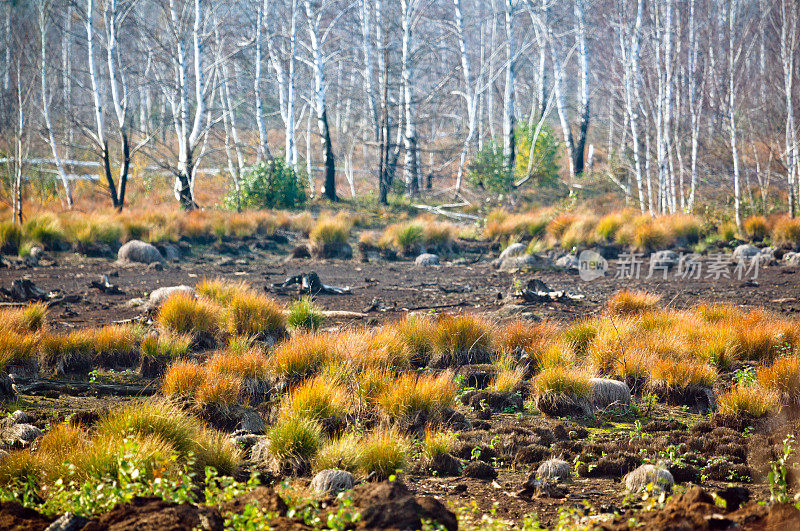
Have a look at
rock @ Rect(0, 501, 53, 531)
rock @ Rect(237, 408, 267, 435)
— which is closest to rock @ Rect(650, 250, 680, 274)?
rock @ Rect(237, 408, 267, 435)

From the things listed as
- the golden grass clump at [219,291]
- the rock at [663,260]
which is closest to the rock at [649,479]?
the golden grass clump at [219,291]

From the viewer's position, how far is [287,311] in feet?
27.1

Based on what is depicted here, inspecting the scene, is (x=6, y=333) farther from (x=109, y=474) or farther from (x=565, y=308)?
(x=565, y=308)

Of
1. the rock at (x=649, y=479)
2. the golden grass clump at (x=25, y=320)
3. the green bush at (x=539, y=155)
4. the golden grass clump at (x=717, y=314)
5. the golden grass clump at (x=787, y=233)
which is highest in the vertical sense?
the green bush at (x=539, y=155)

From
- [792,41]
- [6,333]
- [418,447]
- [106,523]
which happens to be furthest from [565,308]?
[792,41]

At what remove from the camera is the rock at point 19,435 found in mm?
4234

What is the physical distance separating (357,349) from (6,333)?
10.3 ft

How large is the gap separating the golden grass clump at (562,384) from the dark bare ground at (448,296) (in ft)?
0.83

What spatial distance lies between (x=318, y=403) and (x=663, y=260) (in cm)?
1018

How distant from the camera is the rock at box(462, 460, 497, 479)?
416 centimetres

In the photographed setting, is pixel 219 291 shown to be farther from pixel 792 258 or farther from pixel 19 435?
pixel 792 258

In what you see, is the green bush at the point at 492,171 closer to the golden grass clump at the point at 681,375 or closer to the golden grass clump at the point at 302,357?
the golden grass clump at the point at 681,375

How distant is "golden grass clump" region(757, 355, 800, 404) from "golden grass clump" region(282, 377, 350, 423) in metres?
3.32

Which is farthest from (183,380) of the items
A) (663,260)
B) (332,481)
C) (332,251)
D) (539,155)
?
(539,155)
